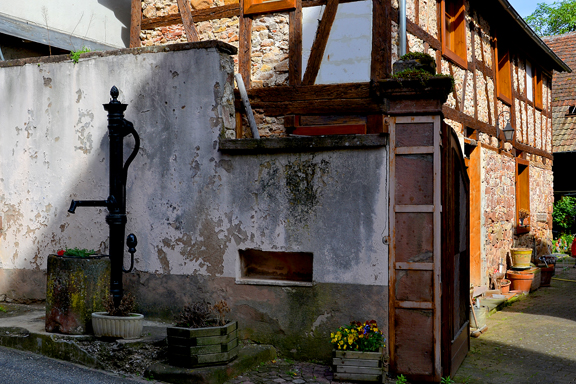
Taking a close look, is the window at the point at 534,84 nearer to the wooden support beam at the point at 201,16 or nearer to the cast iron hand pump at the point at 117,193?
the wooden support beam at the point at 201,16

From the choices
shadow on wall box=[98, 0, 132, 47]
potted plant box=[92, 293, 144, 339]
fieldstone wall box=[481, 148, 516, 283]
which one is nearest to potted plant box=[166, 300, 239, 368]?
potted plant box=[92, 293, 144, 339]

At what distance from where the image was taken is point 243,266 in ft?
16.7

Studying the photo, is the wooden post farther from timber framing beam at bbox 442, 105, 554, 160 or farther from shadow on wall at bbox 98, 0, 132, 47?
shadow on wall at bbox 98, 0, 132, 47

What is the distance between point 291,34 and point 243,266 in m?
3.49

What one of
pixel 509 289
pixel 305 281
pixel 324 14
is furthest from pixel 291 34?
pixel 509 289

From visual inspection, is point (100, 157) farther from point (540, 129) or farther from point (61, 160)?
point (540, 129)

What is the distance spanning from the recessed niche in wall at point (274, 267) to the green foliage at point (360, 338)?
0.65 meters

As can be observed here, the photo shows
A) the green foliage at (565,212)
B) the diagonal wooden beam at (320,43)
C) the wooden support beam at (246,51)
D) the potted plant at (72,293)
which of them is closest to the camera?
the potted plant at (72,293)

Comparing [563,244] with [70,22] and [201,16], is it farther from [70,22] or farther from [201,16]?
[70,22]

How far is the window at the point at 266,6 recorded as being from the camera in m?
7.31

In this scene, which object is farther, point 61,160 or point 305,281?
point 61,160

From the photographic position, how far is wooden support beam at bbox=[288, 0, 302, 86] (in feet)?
23.8

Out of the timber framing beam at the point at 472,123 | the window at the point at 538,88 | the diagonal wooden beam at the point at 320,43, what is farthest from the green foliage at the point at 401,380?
the window at the point at 538,88

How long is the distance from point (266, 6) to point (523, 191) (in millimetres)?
7659
